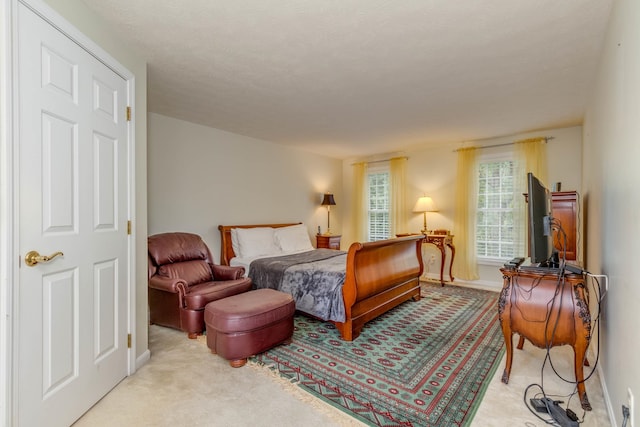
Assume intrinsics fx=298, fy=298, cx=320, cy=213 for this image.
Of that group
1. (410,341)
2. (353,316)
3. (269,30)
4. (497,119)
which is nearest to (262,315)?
(353,316)

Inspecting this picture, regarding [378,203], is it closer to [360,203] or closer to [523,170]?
[360,203]

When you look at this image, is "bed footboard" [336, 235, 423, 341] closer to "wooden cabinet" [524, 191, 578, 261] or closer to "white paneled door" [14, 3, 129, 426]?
"wooden cabinet" [524, 191, 578, 261]

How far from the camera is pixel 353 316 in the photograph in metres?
2.82

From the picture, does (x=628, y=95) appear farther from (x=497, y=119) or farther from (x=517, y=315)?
(x=497, y=119)

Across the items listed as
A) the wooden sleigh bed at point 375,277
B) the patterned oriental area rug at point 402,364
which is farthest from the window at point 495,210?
the patterned oriental area rug at point 402,364

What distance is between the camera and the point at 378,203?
615 centimetres

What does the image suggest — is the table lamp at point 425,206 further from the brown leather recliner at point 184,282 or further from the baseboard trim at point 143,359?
the baseboard trim at point 143,359

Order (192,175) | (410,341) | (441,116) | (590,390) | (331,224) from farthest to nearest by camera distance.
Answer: (331,224) → (192,175) → (441,116) → (410,341) → (590,390)

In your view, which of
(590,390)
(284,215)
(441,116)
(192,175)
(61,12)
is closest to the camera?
(61,12)

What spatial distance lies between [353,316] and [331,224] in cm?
374

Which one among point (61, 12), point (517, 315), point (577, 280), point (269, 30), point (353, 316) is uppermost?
point (269, 30)

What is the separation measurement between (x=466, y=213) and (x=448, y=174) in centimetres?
77

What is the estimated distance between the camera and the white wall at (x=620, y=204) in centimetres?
128

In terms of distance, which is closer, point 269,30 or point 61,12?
point 61,12
